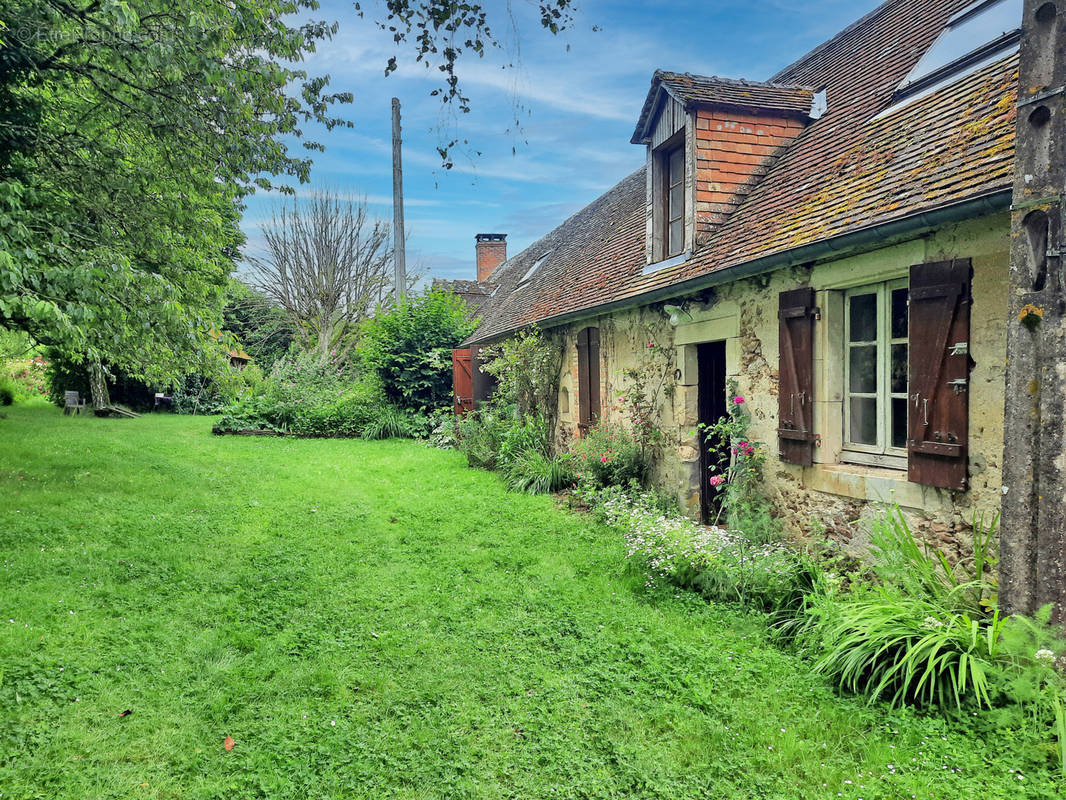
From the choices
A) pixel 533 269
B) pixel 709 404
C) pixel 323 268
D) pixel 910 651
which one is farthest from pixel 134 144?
pixel 323 268

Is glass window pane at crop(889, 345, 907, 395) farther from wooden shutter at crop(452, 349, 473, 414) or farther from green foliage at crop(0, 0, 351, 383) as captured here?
wooden shutter at crop(452, 349, 473, 414)

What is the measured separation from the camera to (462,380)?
49.7 ft

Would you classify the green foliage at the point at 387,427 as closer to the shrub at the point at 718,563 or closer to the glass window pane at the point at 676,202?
the glass window pane at the point at 676,202

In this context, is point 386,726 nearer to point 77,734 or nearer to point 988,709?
point 77,734

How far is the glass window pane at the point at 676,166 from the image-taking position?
24.5 ft

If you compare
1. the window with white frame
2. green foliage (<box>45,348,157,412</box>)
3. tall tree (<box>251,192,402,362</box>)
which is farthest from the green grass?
tall tree (<box>251,192,402,362</box>)

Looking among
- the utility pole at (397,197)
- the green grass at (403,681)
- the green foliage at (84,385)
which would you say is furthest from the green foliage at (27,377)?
the green grass at (403,681)

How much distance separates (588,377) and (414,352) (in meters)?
8.18

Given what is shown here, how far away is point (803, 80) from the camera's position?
815cm

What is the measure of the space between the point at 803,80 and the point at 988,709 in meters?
7.99

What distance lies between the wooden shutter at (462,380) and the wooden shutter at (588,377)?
5625 mm

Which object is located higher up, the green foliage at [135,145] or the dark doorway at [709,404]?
the green foliage at [135,145]

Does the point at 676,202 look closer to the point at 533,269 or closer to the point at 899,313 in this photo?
the point at 899,313

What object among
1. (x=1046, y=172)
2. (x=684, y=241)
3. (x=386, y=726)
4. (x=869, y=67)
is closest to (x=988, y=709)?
(x=1046, y=172)
